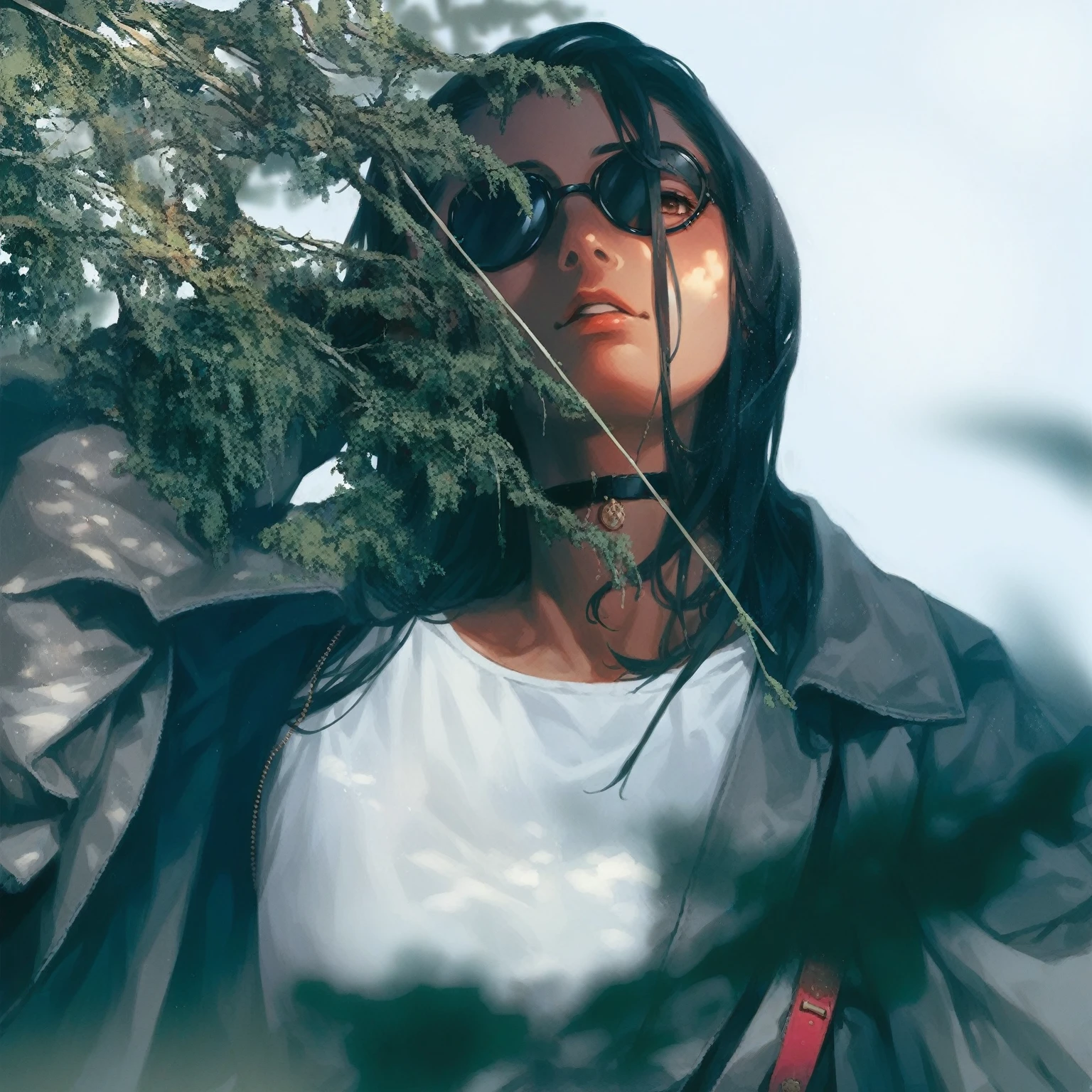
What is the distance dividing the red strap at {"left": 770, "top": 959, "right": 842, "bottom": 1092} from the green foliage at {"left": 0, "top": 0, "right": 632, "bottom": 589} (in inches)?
20.2

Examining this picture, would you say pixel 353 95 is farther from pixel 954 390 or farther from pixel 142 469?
pixel 954 390

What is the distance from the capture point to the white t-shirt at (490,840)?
62.5 inches

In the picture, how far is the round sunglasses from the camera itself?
5.36ft

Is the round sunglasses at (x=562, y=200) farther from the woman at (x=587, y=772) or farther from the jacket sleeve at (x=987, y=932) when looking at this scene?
the jacket sleeve at (x=987, y=932)

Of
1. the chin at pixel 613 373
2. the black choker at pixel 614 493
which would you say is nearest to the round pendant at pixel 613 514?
the black choker at pixel 614 493

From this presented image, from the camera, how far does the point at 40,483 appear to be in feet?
5.36

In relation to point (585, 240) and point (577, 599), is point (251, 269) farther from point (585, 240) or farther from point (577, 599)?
point (577, 599)

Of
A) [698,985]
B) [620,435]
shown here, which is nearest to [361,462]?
[620,435]

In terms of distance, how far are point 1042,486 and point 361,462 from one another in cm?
77

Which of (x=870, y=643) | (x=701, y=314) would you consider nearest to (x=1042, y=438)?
(x=870, y=643)

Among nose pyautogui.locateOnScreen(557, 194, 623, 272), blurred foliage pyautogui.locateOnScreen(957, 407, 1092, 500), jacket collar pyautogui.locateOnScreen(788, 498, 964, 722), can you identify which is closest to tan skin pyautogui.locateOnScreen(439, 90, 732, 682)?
nose pyautogui.locateOnScreen(557, 194, 623, 272)

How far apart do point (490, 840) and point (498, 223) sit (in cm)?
68

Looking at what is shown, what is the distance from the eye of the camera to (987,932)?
5.25ft

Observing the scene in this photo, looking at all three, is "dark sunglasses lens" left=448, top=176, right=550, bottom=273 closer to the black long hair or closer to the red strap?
the black long hair
